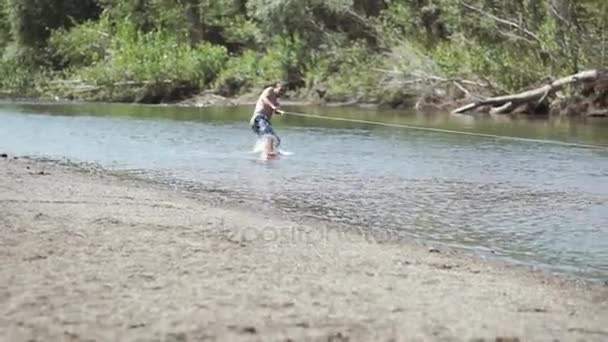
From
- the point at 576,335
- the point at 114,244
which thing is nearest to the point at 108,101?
the point at 114,244

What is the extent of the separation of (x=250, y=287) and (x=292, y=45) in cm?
4315

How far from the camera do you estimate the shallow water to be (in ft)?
39.4

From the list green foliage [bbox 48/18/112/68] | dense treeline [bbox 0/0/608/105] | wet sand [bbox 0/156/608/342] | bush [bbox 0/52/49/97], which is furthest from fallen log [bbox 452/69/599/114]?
bush [bbox 0/52/49/97]

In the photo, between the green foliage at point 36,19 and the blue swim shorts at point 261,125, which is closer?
the blue swim shorts at point 261,125

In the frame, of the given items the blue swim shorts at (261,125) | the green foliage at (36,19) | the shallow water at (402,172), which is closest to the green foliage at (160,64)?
the green foliage at (36,19)

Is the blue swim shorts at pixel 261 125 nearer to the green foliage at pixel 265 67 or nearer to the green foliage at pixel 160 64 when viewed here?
the green foliage at pixel 265 67

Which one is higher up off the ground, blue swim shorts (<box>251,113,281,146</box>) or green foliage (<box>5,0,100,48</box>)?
green foliage (<box>5,0,100,48</box>)

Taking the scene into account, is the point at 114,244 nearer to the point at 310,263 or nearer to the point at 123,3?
the point at 310,263

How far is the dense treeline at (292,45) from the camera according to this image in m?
39.0

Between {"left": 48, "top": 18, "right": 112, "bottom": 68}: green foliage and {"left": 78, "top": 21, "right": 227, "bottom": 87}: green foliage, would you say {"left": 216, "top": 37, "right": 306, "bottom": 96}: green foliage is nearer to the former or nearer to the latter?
{"left": 78, "top": 21, "right": 227, "bottom": 87}: green foliage

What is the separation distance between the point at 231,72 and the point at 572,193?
125 feet

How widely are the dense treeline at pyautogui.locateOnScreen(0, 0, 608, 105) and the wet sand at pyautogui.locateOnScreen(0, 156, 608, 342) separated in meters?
28.7

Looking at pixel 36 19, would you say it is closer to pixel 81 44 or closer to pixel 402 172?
pixel 81 44

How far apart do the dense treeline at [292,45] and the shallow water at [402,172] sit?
5959mm
